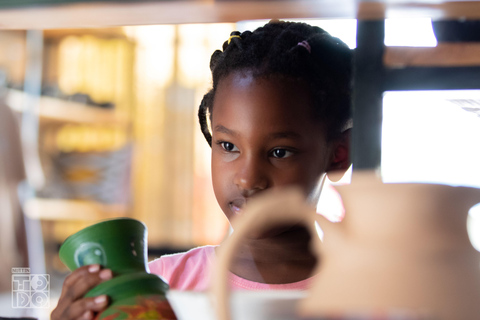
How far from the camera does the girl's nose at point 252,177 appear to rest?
37 centimetres

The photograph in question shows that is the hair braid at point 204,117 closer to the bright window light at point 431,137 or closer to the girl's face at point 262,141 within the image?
the girl's face at point 262,141

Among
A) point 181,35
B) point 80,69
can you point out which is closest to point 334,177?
point 181,35

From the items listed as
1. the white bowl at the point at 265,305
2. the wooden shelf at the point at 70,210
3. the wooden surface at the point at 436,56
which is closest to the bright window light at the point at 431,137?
the wooden surface at the point at 436,56

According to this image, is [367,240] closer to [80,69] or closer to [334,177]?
Result: [334,177]

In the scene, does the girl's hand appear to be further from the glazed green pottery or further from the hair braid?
the hair braid

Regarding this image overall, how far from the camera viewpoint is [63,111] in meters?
0.72

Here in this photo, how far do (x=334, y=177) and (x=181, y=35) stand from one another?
7.2 inches

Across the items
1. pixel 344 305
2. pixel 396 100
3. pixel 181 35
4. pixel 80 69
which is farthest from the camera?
pixel 80 69

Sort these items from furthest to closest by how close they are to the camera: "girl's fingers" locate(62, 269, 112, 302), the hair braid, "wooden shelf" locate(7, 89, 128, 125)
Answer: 1. "wooden shelf" locate(7, 89, 128, 125)
2. the hair braid
3. "girl's fingers" locate(62, 269, 112, 302)

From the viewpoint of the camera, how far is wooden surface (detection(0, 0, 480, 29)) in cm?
35

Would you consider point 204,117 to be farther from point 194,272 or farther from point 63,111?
point 63,111

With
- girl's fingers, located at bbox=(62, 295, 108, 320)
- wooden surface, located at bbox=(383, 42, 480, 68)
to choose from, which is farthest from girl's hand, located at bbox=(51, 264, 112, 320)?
wooden surface, located at bbox=(383, 42, 480, 68)

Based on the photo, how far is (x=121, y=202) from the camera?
1.74 feet

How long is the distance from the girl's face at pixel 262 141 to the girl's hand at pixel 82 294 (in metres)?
0.12
